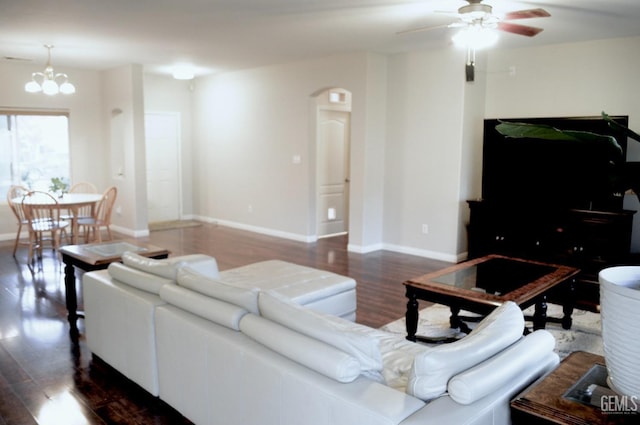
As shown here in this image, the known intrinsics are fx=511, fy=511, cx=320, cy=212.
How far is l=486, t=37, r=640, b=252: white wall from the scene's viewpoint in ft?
17.2

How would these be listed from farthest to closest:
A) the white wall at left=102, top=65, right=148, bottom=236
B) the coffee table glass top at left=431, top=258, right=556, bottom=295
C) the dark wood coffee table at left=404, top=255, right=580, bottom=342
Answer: the white wall at left=102, top=65, right=148, bottom=236 < the coffee table glass top at left=431, top=258, right=556, bottom=295 < the dark wood coffee table at left=404, top=255, right=580, bottom=342

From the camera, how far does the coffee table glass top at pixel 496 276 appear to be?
347 cm

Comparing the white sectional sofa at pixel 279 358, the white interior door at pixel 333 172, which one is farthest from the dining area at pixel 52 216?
the white sectional sofa at pixel 279 358

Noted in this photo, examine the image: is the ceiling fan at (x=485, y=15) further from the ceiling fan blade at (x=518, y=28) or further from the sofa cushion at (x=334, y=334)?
the sofa cushion at (x=334, y=334)

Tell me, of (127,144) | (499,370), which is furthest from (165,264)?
(127,144)

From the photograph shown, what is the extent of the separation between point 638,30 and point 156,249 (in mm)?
4887

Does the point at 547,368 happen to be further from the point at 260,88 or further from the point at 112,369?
the point at 260,88

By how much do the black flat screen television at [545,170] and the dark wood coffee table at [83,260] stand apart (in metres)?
3.54

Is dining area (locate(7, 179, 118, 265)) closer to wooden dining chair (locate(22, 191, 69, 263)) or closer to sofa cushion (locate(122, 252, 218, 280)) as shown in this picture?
wooden dining chair (locate(22, 191, 69, 263))

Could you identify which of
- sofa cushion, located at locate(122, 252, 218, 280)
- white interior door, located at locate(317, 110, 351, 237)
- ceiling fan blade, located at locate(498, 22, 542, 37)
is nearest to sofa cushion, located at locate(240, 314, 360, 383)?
sofa cushion, located at locate(122, 252, 218, 280)

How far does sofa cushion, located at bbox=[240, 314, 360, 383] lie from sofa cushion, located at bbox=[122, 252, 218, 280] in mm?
791

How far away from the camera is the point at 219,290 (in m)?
2.45

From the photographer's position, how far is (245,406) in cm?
213

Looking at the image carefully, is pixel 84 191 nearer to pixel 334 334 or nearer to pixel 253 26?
pixel 253 26
